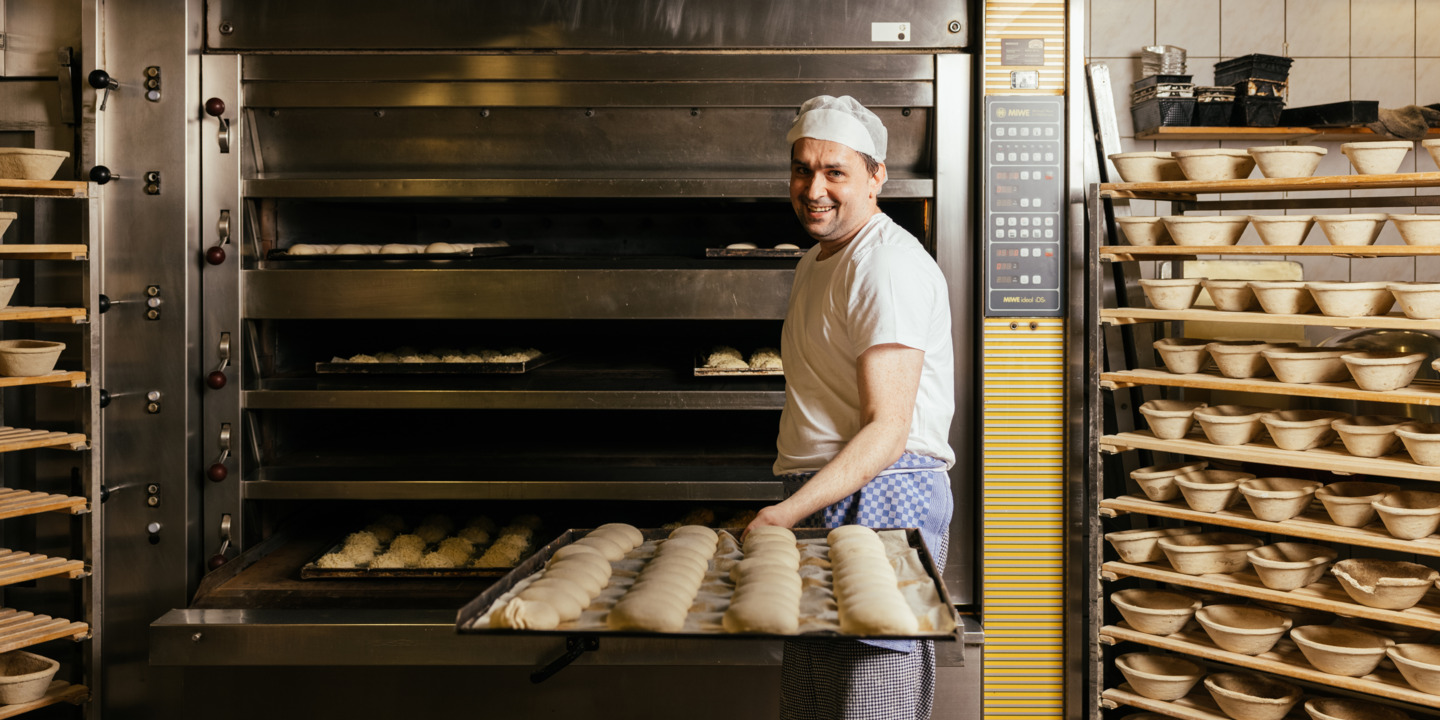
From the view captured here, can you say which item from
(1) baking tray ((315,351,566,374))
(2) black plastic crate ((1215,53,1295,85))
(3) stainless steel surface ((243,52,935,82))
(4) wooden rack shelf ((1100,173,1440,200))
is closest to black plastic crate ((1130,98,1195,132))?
(2) black plastic crate ((1215,53,1295,85))

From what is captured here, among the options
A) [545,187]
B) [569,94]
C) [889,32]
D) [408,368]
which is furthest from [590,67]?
[408,368]

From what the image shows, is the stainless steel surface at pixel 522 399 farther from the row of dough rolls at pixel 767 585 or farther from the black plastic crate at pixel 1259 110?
the black plastic crate at pixel 1259 110

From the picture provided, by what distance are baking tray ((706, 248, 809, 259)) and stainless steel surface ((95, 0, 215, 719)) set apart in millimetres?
1301

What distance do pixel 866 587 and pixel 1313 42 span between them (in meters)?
2.96

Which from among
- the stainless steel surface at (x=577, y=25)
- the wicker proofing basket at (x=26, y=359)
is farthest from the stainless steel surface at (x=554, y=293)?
the stainless steel surface at (x=577, y=25)

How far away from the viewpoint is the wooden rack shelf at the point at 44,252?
2172 millimetres

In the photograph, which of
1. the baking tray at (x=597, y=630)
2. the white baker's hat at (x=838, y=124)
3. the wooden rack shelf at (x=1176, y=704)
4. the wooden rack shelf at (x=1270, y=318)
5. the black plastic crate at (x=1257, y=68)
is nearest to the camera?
→ the baking tray at (x=597, y=630)

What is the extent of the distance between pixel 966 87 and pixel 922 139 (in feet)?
0.54

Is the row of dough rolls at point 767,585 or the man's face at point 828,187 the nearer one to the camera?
the row of dough rolls at point 767,585

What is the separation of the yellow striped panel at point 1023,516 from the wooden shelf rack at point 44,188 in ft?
7.11

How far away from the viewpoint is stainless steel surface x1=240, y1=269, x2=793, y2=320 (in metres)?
2.46

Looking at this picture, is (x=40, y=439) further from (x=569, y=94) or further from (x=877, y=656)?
(x=877, y=656)

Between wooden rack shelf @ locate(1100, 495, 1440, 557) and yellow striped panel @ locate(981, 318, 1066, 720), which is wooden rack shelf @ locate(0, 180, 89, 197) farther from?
wooden rack shelf @ locate(1100, 495, 1440, 557)

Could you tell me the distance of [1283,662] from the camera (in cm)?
224
